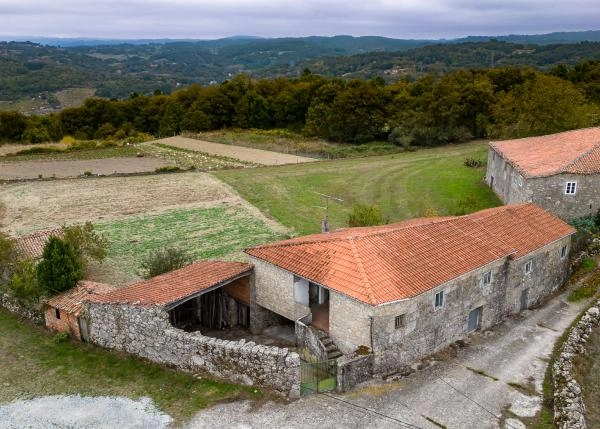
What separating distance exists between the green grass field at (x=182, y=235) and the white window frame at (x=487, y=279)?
13678 mm

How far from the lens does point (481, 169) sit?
4881cm

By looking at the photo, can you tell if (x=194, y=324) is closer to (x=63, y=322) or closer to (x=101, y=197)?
(x=63, y=322)

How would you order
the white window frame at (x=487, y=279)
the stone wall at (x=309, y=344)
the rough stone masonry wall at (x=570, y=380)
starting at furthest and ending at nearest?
the white window frame at (x=487, y=279) → the stone wall at (x=309, y=344) → the rough stone masonry wall at (x=570, y=380)

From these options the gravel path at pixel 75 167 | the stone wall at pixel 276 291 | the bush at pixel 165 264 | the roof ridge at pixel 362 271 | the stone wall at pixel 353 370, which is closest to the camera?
the stone wall at pixel 353 370

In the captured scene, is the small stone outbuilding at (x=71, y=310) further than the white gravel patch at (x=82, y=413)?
Yes

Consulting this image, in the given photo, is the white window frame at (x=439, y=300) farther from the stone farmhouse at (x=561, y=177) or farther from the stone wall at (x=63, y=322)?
the stone farmhouse at (x=561, y=177)

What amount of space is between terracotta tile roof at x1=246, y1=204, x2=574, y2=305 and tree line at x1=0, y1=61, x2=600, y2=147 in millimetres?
28212

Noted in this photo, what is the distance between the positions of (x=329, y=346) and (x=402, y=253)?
420 centimetres

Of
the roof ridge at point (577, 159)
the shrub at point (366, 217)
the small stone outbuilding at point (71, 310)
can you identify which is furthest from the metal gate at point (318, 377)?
the roof ridge at point (577, 159)

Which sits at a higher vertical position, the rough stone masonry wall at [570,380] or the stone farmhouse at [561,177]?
the stone farmhouse at [561,177]

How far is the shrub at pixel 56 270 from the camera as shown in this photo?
71.0 ft

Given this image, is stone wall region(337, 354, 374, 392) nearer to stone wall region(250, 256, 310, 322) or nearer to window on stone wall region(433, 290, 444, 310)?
window on stone wall region(433, 290, 444, 310)

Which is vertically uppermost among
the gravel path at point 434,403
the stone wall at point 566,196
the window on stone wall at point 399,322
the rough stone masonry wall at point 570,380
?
the stone wall at point 566,196

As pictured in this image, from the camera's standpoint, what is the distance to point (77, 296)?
70.3ft
